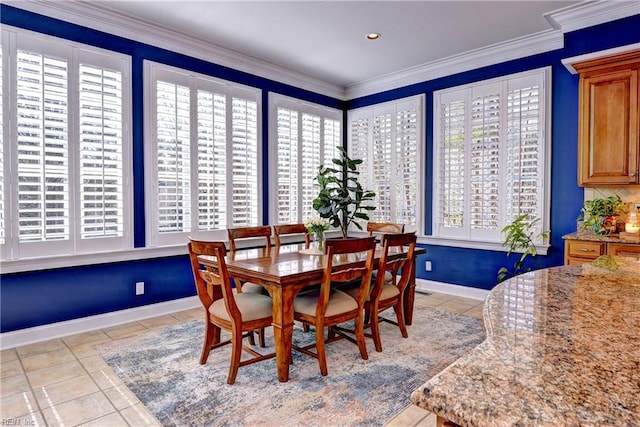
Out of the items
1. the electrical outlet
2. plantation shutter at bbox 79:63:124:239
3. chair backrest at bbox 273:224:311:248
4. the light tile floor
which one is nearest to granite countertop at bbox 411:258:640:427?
the light tile floor

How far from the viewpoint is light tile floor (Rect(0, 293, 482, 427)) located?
6.96 feet

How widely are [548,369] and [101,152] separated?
3932 millimetres

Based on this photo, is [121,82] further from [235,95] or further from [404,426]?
[404,426]

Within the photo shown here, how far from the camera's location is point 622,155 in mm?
3385

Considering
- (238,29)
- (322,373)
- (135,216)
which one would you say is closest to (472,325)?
(322,373)

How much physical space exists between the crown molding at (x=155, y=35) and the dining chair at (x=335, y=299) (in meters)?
3.01

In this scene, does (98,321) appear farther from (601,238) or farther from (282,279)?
(601,238)

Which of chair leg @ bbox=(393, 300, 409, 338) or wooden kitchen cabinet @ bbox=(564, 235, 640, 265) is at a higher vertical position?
wooden kitchen cabinet @ bbox=(564, 235, 640, 265)

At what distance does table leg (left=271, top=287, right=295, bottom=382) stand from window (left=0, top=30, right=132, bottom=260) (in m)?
2.15

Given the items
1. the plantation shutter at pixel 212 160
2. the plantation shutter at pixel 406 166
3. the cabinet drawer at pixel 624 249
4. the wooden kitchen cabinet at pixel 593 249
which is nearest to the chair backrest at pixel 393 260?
the wooden kitchen cabinet at pixel 593 249

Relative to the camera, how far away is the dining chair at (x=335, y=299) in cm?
255

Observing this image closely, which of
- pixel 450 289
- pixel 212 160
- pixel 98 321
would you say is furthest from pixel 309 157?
pixel 98 321

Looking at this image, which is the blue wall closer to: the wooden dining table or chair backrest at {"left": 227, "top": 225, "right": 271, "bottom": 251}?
chair backrest at {"left": 227, "top": 225, "right": 271, "bottom": 251}

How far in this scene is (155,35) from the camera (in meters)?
3.92
